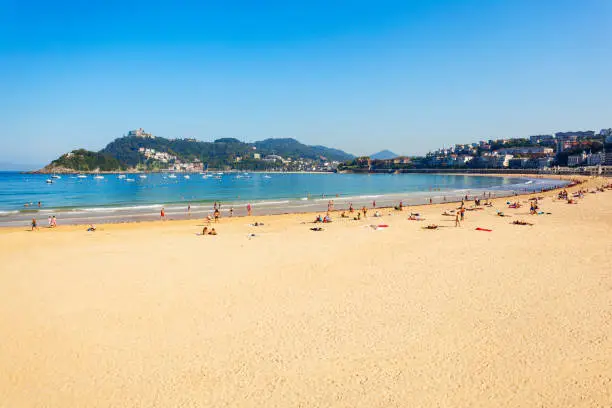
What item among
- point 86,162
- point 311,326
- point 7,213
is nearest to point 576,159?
point 7,213

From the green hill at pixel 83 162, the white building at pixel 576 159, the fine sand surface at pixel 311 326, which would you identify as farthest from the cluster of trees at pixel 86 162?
the white building at pixel 576 159

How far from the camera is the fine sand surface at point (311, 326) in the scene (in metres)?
6.13

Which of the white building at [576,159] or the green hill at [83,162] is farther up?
the green hill at [83,162]

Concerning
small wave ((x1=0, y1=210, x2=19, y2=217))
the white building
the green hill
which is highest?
the green hill

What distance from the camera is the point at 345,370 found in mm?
6656

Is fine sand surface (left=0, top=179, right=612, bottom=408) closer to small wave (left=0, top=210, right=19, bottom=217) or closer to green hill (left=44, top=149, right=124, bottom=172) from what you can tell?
small wave (left=0, top=210, right=19, bottom=217)

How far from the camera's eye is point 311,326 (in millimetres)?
8391

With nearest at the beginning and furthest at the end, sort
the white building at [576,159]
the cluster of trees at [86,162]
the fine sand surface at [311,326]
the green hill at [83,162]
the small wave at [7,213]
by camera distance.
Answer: the fine sand surface at [311,326] < the small wave at [7,213] < the white building at [576,159] < the green hill at [83,162] < the cluster of trees at [86,162]

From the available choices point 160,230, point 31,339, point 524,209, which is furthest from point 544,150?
point 31,339

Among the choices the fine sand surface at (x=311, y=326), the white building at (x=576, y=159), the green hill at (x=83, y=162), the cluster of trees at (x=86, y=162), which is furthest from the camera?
the cluster of trees at (x=86, y=162)

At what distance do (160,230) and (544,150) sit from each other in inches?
6884

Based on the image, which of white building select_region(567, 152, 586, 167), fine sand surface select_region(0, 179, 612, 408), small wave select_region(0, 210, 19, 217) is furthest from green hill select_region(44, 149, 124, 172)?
white building select_region(567, 152, 586, 167)

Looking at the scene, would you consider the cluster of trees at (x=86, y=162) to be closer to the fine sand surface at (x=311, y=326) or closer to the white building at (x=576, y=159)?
the fine sand surface at (x=311, y=326)

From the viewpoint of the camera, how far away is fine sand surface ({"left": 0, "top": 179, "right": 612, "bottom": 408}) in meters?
6.13
